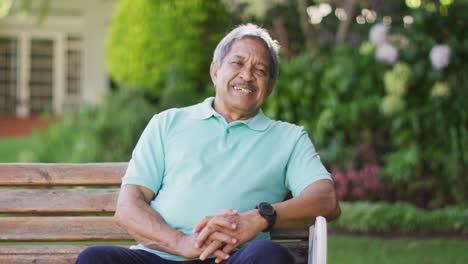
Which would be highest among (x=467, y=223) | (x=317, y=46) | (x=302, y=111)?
(x=317, y=46)

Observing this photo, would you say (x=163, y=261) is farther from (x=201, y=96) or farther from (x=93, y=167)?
(x=201, y=96)

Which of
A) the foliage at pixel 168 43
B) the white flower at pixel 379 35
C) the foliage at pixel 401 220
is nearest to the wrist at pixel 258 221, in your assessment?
the foliage at pixel 401 220

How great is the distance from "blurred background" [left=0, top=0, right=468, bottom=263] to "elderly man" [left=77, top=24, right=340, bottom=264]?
239 centimetres

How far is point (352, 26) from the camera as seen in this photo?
840 centimetres

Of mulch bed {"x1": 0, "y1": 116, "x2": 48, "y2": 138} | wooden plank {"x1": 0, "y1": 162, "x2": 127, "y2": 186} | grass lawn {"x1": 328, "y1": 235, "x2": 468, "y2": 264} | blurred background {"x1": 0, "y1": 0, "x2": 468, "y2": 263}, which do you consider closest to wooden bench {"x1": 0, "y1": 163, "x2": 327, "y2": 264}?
wooden plank {"x1": 0, "y1": 162, "x2": 127, "y2": 186}

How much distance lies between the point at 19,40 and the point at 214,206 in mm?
16770

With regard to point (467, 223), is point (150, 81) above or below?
above

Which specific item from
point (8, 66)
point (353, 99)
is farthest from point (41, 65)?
point (353, 99)

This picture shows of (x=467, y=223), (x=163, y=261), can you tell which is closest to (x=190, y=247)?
(x=163, y=261)

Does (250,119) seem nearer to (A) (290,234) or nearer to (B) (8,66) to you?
(A) (290,234)

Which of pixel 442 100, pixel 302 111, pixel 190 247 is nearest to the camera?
pixel 190 247

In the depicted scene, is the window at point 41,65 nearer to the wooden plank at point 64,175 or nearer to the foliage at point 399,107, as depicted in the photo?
the foliage at point 399,107

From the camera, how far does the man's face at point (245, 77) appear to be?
3506mm

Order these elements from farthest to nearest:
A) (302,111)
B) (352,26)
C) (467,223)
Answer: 1. (352,26)
2. (302,111)
3. (467,223)
